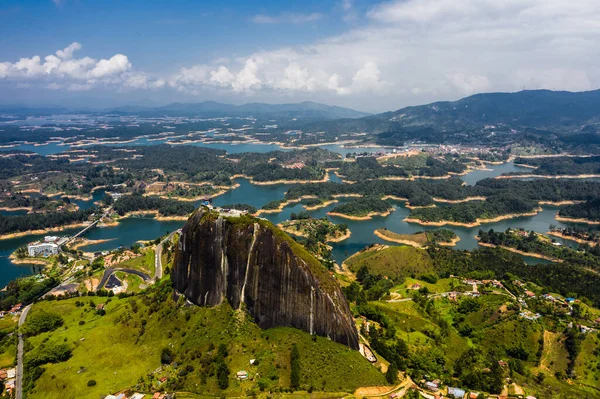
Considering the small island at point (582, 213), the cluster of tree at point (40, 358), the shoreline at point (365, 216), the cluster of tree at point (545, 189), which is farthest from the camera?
the cluster of tree at point (545, 189)

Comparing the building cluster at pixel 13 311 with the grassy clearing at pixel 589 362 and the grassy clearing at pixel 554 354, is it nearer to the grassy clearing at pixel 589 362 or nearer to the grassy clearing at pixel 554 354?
the grassy clearing at pixel 554 354

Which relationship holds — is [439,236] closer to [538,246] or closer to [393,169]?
[538,246]

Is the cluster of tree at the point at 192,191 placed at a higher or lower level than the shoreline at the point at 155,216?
higher

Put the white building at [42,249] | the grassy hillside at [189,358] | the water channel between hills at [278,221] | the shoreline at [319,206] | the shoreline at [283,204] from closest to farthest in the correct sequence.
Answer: the grassy hillside at [189,358] → the white building at [42,249] → the water channel between hills at [278,221] → the shoreline at [283,204] → the shoreline at [319,206]

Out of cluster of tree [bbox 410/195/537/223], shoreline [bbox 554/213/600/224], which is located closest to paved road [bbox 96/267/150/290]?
cluster of tree [bbox 410/195/537/223]

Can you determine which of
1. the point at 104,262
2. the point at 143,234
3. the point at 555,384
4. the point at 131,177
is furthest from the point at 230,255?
the point at 131,177

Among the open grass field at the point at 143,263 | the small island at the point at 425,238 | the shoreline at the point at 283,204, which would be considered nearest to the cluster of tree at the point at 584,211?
the small island at the point at 425,238

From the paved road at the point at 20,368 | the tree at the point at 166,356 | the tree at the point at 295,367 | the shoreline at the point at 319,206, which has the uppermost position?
the tree at the point at 295,367

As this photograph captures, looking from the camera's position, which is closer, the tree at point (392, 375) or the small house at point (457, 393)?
the tree at point (392, 375)
